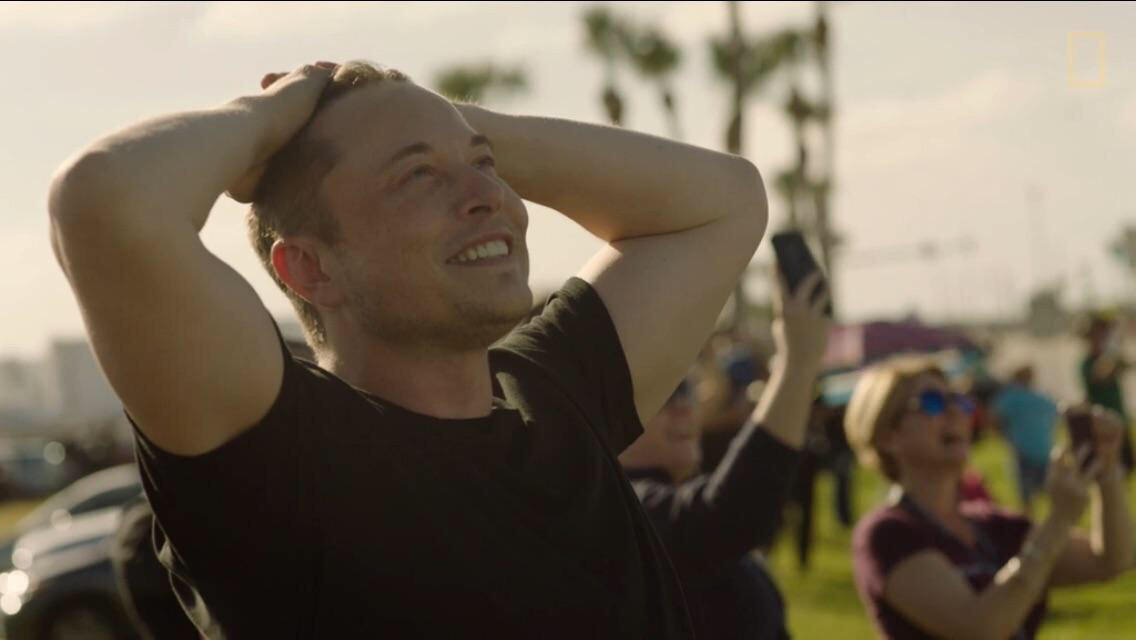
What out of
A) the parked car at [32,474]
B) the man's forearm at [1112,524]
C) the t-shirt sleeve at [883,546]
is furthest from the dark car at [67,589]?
the parked car at [32,474]

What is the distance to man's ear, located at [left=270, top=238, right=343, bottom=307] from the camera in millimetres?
2598

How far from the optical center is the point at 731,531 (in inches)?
149

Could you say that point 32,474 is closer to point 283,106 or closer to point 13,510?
point 13,510

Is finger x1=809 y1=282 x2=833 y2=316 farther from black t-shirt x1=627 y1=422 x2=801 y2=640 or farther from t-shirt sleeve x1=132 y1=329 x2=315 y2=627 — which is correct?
t-shirt sleeve x1=132 y1=329 x2=315 y2=627

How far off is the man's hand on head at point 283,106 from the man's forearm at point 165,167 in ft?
0.17

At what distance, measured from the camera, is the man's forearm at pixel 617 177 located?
3.01 metres

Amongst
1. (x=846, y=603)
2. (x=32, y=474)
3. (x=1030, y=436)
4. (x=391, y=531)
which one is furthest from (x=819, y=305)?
(x=32, y=474)

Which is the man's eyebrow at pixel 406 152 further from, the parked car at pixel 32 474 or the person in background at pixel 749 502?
the parked car at pixel 32 474

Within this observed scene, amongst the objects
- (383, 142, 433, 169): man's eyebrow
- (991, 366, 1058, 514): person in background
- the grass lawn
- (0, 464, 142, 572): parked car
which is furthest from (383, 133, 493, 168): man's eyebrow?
the grass lawn

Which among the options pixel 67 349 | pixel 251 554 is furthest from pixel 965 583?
pixel 67 349

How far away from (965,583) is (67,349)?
130m

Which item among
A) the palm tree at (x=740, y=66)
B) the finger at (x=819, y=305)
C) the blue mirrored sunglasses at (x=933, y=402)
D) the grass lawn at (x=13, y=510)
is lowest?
the grass lawn at (x=13, y=510)

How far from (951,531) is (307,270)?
8.91ft

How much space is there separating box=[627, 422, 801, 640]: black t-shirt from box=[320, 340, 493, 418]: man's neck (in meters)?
1.25
